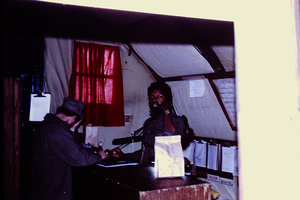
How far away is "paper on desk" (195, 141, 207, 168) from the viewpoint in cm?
512

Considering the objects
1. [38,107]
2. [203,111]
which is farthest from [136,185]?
[203,111]

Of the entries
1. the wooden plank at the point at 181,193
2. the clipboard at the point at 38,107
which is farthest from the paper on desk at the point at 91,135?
the wooden plank at the point at 181,193

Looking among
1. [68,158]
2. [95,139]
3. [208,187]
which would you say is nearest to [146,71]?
[95,139]

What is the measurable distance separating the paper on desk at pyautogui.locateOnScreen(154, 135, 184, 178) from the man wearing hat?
118cm

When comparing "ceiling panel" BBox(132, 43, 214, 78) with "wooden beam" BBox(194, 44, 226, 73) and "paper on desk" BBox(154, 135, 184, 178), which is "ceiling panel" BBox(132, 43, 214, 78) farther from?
"paper on desk" BBox(154, 135, 184, 178)

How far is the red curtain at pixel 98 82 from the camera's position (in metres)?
4.82

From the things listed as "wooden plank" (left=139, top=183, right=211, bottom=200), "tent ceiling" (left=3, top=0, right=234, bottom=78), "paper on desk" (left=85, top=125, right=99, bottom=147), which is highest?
"tent ceiling" (left=3, top=0, right=234, bottom=78)

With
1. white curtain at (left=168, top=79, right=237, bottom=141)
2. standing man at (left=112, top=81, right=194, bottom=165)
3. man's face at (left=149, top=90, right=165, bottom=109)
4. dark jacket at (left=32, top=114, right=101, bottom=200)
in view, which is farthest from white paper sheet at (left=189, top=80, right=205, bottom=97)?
dark jacket at (left=32, top=114, right=101, bottom=200)

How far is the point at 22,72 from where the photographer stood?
4.14 metres

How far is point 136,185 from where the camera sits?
6.95 feet

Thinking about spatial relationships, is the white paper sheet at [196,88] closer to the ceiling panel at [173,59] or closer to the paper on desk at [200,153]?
the ceiling panel at [173,59]

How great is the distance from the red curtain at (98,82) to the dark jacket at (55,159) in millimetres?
1443

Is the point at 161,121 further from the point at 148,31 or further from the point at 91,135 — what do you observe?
the point at 148,31

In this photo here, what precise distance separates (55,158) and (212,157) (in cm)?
255
